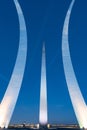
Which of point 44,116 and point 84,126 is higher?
point 44,116

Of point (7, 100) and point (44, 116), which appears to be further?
point (44, 116)

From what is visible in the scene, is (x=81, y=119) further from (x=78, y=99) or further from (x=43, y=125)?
(x=43, y=125)

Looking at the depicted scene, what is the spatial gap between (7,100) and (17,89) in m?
2.10

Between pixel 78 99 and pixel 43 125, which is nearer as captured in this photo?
pixel 78 99

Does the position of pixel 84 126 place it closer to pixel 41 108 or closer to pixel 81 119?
pixel 81 119

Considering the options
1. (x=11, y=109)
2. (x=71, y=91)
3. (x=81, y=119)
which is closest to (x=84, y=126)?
(x=81, y=119)

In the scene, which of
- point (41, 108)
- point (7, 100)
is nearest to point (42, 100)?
point (41, 108)

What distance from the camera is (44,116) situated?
5053 cm

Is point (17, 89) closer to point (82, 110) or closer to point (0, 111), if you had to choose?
point (0, 111)

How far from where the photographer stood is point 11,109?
45.5 meters

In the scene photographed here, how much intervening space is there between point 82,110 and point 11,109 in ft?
27.0

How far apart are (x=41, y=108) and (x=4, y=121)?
20.6 feet

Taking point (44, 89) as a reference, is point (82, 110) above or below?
below

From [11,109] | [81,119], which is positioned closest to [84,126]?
[81,119]
